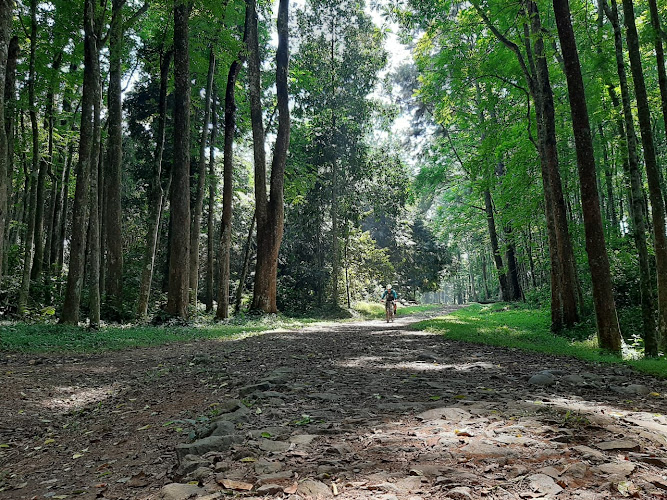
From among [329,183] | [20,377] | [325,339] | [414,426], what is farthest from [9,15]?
[329,183]

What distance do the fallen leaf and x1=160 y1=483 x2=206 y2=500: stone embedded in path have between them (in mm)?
125

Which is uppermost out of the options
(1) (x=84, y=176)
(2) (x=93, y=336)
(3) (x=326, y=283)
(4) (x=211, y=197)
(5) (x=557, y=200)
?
(4) (x=211, y=197)

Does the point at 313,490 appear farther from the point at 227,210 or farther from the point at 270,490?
the point at 227,210

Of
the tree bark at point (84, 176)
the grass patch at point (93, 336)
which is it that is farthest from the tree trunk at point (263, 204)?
the tree bark at point (84, 176)

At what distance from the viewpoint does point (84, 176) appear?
11969 mm

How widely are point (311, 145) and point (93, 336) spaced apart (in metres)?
17.1

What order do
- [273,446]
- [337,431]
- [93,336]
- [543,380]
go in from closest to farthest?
[273,446] < [337,431] < [543,380] < [93,336]

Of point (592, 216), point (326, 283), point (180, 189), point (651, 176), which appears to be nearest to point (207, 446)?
point (592, 216)

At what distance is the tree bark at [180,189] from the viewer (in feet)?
48.1

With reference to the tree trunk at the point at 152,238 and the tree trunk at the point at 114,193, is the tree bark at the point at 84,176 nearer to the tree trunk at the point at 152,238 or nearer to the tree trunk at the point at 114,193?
the tree trunk at the point at 114,193

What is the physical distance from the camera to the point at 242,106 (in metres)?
21.2

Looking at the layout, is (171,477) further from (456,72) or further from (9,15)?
(456,72)

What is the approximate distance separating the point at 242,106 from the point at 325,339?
47.2 ft

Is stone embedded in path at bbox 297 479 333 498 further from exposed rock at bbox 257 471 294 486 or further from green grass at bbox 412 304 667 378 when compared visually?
green grass at bbox 412 304 667 378
